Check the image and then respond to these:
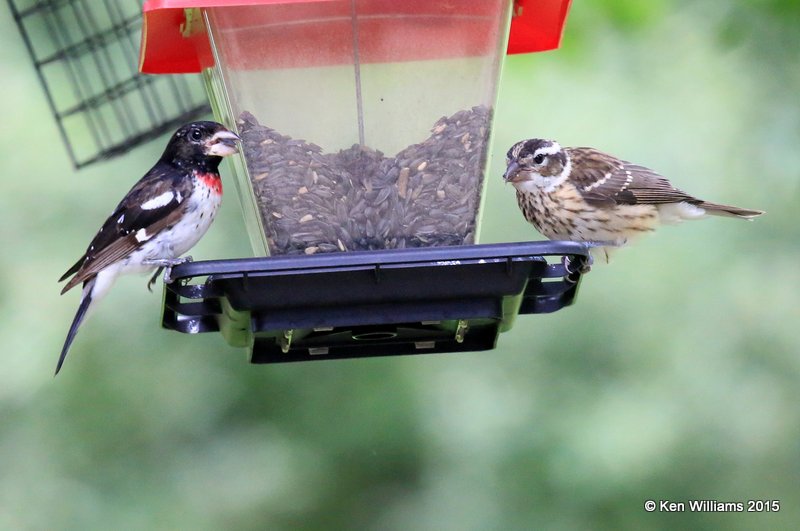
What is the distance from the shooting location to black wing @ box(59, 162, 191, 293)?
4.51m

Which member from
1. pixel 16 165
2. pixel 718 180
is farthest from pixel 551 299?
pixel 16 165

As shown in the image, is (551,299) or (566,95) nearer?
(551,299)

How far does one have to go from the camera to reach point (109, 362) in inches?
255

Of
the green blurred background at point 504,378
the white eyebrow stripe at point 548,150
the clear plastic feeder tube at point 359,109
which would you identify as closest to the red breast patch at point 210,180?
the clear plastic feeder tube at point 359,109

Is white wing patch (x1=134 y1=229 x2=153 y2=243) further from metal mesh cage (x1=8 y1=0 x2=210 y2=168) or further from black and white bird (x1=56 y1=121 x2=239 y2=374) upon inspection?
metal mesh cage (x1=8 y1=0 x2=210 y2=168)

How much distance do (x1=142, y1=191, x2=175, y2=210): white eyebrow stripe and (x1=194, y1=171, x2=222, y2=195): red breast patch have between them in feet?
0.46

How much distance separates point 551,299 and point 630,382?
247 cm

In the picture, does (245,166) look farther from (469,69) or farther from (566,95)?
(566,95)

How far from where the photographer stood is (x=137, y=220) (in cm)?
456

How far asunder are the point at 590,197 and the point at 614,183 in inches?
7.0

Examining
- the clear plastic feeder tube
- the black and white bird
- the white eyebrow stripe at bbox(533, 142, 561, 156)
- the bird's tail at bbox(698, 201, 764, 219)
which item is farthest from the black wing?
the bird's tail at bbox(698, 201, 764, 219)

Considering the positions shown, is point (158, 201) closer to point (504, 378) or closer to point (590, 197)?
point (590, 197)

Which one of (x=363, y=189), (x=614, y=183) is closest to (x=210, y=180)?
(x=363, y=189)

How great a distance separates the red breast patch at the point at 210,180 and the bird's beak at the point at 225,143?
443 millimetres
